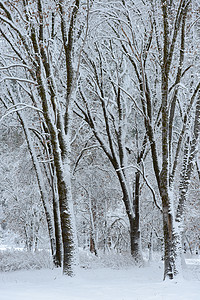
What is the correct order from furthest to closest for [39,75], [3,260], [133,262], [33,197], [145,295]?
[33,197] → [3,260] → [133,262] → [39,75] → [145,295]

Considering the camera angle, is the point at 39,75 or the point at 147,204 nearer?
the point at 39,75

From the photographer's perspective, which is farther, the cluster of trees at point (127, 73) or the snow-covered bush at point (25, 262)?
the snow-covered bush at point (25, 262)

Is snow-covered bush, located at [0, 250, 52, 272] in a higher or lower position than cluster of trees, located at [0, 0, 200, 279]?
lower

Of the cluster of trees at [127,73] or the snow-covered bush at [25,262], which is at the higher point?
the cluster of trees at [127,73]

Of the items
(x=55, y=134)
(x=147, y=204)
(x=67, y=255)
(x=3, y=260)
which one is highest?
(x=55, y=134)

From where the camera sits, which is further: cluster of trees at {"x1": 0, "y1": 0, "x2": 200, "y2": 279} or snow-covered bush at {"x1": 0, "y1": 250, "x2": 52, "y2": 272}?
snow-covered bush at {"x1": 0, "y1": 250, "x2": 52, "y2": 272}

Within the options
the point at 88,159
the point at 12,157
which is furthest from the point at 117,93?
the point at 12,157

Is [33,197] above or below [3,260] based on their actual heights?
above

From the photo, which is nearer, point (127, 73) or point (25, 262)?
point (127, 73)

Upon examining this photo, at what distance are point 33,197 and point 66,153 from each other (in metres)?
11.4

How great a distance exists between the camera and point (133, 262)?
10.3 metres

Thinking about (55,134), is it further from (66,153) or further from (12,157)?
(12,157)

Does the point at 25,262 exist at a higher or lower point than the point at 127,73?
lower

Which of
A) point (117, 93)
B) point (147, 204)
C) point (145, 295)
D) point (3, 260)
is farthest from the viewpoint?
point (147, 204)
